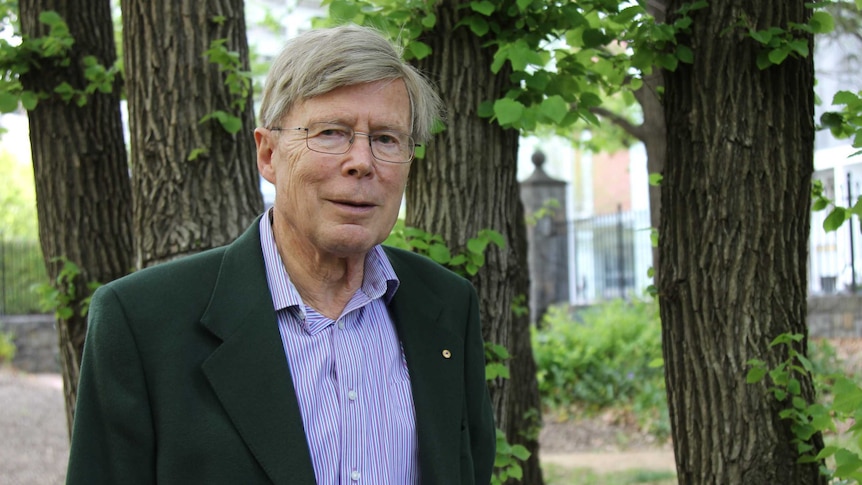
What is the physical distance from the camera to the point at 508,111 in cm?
381

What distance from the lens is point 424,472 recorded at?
2.25 meters

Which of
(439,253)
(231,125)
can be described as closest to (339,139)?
(439,253)

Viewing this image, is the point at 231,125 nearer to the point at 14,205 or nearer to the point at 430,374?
the point at 430,374

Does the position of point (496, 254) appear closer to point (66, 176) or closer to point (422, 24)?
point (422, 24)

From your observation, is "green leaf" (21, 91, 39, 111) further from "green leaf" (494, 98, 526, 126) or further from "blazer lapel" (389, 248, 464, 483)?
"blazer lapel" (389, 248, 464, 483)

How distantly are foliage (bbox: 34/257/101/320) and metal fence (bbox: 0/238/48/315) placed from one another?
1218 cm

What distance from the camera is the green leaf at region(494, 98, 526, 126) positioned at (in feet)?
12.4

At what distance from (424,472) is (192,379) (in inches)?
22.1

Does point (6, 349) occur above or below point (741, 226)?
below

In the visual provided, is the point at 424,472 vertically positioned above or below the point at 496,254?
below

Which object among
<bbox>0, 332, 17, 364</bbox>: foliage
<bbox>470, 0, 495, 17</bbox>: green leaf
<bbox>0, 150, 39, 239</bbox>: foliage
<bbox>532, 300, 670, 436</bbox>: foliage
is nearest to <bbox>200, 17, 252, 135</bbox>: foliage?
<bbox>470, 0, 495, 17</bbox>: green leaf

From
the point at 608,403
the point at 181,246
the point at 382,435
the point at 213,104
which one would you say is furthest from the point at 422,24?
the point at 608,403

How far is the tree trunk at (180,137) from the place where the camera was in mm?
4387

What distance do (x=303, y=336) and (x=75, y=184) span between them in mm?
3576
